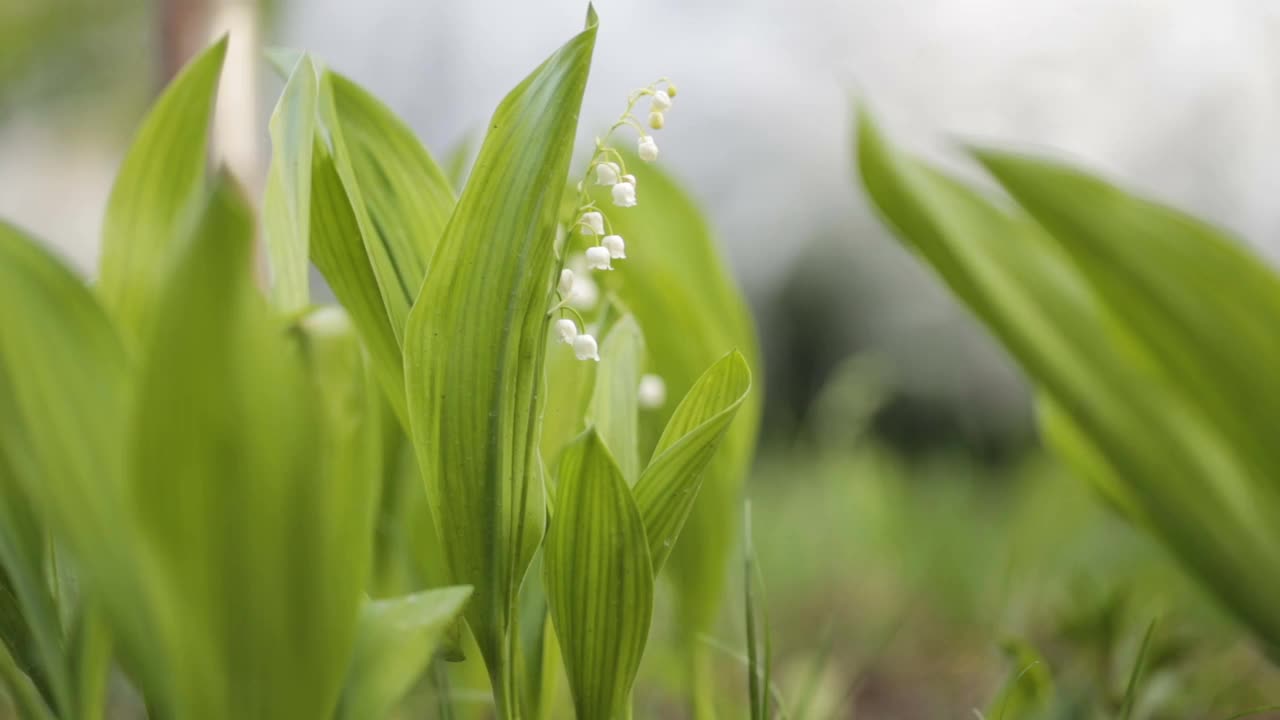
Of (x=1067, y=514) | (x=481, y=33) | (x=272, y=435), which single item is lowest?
(x=1067, y=514)

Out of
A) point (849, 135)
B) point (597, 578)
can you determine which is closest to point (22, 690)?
point (597, 578)

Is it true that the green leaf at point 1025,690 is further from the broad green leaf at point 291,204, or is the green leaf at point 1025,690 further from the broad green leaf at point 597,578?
the broad green leaf at point 291,204

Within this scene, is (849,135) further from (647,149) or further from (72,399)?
(72,399)

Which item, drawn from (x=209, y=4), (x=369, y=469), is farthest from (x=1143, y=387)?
(x=209, y=4)

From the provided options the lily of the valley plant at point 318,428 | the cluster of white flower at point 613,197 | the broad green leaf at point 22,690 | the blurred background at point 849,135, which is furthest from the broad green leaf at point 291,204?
the blurred background at point 849,135

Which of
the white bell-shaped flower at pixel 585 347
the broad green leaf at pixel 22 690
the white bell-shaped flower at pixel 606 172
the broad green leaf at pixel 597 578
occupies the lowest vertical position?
the broad green leaf at pixel 22 690

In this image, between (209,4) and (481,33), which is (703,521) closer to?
(209,4)
